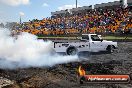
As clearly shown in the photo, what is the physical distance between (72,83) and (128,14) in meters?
34.8

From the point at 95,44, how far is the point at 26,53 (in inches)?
217

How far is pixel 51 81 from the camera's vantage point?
10.7 m

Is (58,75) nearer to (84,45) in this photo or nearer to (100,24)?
(84,45)

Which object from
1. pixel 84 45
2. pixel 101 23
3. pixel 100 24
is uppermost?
pixel 101 23

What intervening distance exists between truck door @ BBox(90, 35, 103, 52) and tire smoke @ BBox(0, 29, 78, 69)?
1.98 meters

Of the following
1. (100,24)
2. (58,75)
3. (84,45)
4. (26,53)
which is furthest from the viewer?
(100,24)

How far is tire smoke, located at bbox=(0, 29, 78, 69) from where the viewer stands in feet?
49.8

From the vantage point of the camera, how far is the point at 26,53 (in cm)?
1596

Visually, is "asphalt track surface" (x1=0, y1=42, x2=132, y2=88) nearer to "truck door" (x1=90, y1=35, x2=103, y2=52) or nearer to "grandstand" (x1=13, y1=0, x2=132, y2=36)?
"truck door" (x1=90, y1=35, x2=103, y2=52)

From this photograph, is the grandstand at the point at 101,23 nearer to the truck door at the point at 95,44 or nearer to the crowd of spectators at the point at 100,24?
the crowd of spectators at the point at 100,24

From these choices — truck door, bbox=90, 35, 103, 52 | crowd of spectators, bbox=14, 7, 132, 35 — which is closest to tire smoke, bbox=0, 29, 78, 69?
truck door, bbox=90, 35, 103, 52

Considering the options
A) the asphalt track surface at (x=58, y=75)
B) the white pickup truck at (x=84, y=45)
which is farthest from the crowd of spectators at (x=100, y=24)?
the asphalt track surface at (x=58, y=75)

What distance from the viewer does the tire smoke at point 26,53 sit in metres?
15.2

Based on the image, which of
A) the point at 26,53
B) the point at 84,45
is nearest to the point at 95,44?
the point at 84,45
